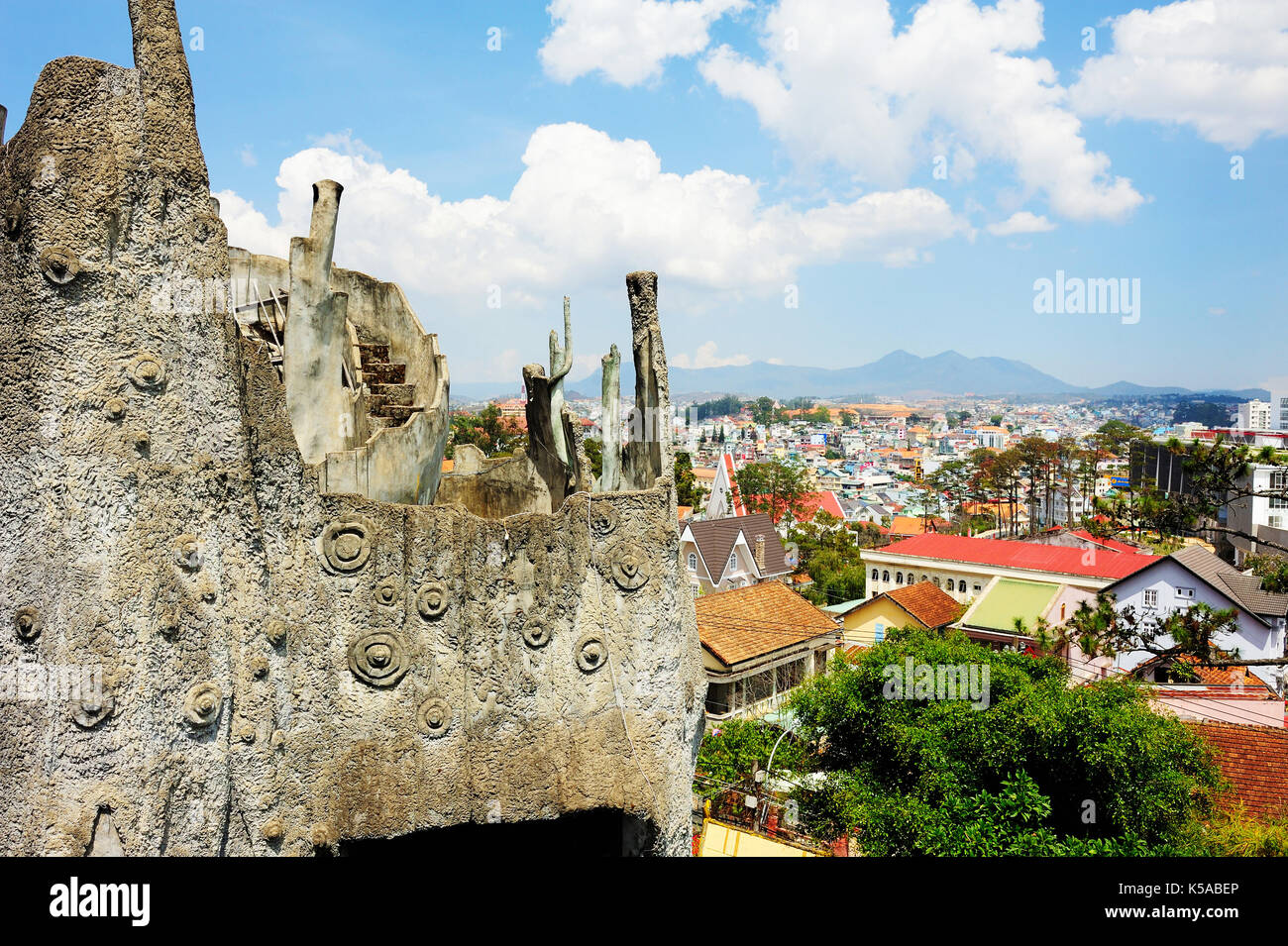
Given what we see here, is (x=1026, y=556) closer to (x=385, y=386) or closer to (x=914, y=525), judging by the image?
(x=914, y=525)

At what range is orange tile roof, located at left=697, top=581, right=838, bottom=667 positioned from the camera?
22094 mm

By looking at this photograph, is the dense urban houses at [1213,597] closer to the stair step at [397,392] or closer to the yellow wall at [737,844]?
the yellow wall at [737,844]

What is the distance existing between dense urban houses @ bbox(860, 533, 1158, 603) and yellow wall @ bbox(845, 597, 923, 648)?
3.59 m

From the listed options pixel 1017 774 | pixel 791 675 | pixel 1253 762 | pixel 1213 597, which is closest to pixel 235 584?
pixel 1017 774

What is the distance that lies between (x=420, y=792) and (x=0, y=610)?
8.96 feet

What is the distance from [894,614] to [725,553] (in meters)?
7.98

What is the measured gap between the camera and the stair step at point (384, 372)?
31.7 feet

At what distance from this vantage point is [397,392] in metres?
9.48

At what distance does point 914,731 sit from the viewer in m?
15.1

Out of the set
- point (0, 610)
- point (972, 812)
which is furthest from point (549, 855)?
point (972, 812)

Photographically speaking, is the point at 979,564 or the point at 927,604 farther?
the point at 979,564

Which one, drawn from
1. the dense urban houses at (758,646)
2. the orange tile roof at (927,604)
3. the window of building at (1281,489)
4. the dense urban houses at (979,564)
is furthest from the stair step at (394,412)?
the dense urban houses at (979,564)
